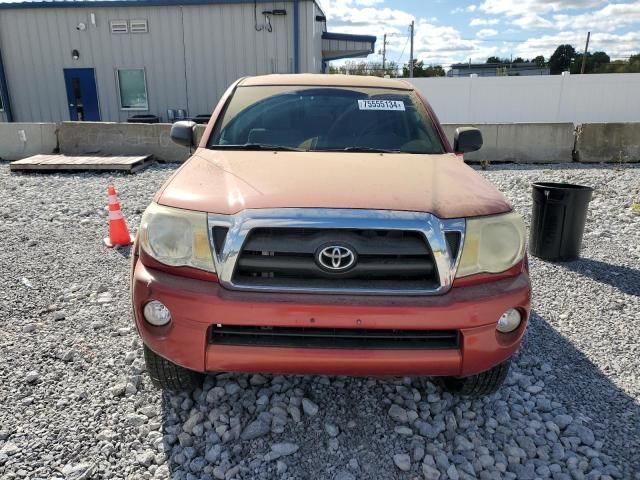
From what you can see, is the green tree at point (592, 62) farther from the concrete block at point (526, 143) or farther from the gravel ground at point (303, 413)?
the gravel ground at point (303, 413)

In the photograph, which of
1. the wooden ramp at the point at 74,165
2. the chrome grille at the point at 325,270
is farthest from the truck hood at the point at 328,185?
the wooden ramp at the point at 74,165

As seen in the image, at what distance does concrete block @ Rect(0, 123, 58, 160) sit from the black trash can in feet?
32.8

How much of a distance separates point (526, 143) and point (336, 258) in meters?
9.38

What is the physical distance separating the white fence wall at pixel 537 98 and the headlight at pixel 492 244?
16731mm

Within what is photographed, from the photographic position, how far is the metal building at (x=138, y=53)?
1466cm

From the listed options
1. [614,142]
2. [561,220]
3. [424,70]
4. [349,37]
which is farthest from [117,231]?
[424,70]

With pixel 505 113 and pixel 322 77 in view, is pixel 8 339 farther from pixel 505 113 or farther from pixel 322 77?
pixel 505 113

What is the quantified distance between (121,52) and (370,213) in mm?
15811

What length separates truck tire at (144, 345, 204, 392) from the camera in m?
2.50

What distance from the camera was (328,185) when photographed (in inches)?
94.3

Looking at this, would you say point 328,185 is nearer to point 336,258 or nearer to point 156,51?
point 336,258

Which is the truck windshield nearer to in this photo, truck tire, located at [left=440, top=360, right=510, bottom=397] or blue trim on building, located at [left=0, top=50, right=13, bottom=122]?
truck tire, located at [left=440, top=360, right=510, bottom=397]

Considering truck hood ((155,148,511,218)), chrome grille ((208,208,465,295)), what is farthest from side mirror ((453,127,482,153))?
chrome grille ((208,208,465,295))

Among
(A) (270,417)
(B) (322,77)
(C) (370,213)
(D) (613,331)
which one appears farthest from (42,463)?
(D) (613,331)
